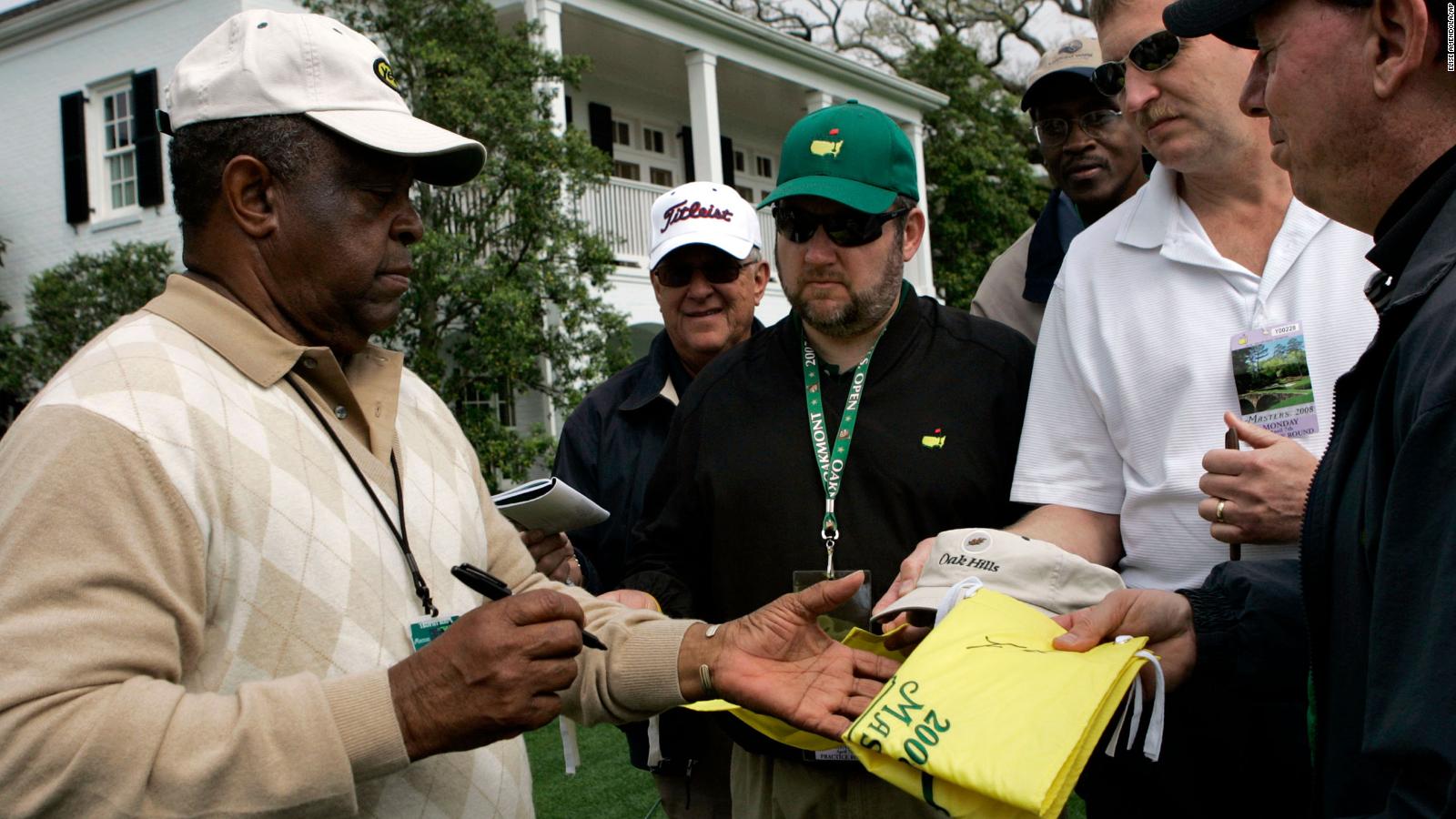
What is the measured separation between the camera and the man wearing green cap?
2980 mm

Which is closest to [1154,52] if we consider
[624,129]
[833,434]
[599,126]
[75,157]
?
[833,434]

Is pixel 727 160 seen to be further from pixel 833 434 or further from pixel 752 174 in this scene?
pixel 833 434

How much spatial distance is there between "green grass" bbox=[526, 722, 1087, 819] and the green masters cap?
3.75m

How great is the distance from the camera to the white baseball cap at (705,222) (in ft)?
14.6

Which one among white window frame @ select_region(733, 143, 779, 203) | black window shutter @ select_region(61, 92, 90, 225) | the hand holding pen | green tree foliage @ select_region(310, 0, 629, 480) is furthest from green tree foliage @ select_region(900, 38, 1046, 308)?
the hand holding pen

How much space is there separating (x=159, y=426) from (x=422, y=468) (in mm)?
657

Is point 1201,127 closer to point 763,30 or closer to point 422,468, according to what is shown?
point 422,468

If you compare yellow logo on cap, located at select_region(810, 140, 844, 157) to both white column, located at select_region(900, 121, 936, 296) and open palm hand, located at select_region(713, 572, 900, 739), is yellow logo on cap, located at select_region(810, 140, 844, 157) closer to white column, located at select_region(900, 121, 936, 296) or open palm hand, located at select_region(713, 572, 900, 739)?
open palm hand, located at select_region(713, 572, 900, 739)

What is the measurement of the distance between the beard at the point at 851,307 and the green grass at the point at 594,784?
3559 millimetres

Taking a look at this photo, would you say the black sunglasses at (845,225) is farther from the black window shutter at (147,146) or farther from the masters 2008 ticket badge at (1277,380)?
the black window shutter at (147,146)

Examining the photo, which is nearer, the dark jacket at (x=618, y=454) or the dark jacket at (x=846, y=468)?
the dark jacket at (x=846, y=468)

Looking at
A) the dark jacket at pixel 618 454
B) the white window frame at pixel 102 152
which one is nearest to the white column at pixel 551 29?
the white window frame at pixel 102 152

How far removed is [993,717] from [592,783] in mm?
5081

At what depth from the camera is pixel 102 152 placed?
54.9 ft
